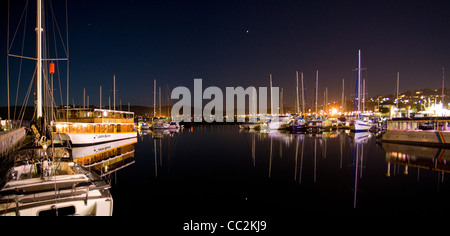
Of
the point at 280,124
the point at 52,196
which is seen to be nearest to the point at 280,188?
the point at 52,196

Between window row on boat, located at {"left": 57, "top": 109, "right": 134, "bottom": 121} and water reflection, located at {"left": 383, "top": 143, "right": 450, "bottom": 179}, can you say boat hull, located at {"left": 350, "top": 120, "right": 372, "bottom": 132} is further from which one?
window row on boat, located at {"left": 57, "top": 109, "right": 134, "bottom": 121}

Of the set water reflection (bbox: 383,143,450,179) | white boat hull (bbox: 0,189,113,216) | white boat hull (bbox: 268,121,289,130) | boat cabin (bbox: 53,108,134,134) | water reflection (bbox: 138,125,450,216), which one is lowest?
water reflection (bbox: 138,125,450,216)

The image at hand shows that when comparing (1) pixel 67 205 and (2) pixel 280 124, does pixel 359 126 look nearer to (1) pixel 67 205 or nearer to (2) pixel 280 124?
(2) pixel 280 124

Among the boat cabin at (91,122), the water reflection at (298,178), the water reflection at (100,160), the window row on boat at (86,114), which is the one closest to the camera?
the water reflection at (298,178)

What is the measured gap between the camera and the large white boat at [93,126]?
26.9 metres

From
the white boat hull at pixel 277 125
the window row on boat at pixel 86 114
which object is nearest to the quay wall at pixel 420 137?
the white boat hull at pixel 277 125

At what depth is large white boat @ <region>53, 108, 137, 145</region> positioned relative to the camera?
26906mm

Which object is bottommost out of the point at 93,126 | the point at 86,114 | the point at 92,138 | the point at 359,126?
the point at 92,138

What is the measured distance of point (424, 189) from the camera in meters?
12.8

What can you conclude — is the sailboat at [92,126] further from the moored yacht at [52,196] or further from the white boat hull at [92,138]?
the moored yacht at [52,196]

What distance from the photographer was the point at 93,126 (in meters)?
29.3

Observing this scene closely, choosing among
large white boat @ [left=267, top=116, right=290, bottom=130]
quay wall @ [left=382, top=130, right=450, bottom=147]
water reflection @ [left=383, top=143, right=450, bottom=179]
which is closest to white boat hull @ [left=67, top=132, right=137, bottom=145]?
water reflection @ [left=383, top=143, right=450, bottom=179]

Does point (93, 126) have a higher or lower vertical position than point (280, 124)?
higher
